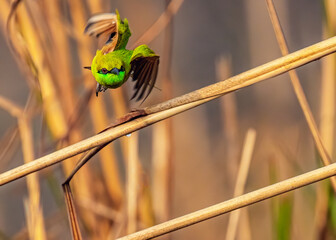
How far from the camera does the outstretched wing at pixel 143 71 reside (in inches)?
28.9

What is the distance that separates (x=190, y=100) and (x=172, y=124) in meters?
0.61

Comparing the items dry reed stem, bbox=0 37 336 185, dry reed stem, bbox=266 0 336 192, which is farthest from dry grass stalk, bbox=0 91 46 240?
dry reed stem, bbox=266 0 336 192

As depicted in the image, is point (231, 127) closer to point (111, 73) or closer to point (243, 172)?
point (243, 172)

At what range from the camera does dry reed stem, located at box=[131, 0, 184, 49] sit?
1029 mm

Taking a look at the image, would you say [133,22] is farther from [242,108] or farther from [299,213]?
[299,213]

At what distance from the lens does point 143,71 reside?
30.1 inches

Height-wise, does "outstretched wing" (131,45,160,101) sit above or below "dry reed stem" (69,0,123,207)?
below

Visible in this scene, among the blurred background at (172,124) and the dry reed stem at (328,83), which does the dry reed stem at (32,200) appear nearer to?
the blurred background at (172,124)

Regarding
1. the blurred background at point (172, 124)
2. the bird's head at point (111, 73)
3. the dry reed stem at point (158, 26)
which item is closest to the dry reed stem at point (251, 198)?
the bird's head at point (111, 73)

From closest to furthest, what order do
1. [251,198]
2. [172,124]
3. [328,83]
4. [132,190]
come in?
[251,198]
[328,83]
[132,190]
[172,124]

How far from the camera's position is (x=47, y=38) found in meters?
1.30

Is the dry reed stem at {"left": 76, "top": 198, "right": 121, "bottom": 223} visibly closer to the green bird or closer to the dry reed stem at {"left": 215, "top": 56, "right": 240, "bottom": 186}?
the dry reed stem at {"left": 215, "top": 56, "right": 240, "bottom": 186}

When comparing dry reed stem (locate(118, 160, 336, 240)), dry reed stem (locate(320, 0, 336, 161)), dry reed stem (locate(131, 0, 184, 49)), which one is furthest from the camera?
dry reed stem (locate(131, 0, 184, 49))

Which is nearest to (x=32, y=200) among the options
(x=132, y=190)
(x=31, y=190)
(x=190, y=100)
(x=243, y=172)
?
(x=31, y=190)
